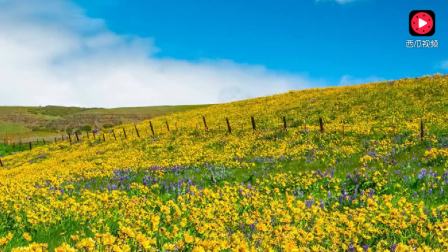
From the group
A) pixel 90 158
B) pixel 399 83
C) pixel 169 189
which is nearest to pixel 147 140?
pixel 90 158

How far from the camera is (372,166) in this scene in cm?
1805

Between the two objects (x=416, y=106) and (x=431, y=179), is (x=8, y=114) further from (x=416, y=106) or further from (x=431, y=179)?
(x=431, y=179)

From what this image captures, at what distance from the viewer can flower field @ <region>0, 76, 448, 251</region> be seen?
7.70 metres

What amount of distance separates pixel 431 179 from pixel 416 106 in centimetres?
2643

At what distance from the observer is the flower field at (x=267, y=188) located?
25.3ft

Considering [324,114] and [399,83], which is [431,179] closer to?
[324,114]

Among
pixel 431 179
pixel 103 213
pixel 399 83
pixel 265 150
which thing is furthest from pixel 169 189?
pixel 399 83

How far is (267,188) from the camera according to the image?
41.0 feet

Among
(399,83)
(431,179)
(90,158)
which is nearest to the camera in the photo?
(431,179)

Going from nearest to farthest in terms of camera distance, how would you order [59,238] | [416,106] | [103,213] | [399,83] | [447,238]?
1. [447,238]
2. [59,238]
3. [103,213]
4. [416,106]
5. [399,83]

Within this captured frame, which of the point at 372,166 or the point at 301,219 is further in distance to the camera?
the point at 372,166

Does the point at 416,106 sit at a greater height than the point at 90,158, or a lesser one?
greater

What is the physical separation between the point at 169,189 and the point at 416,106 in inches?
1144

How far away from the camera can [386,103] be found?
4316 centimetres
